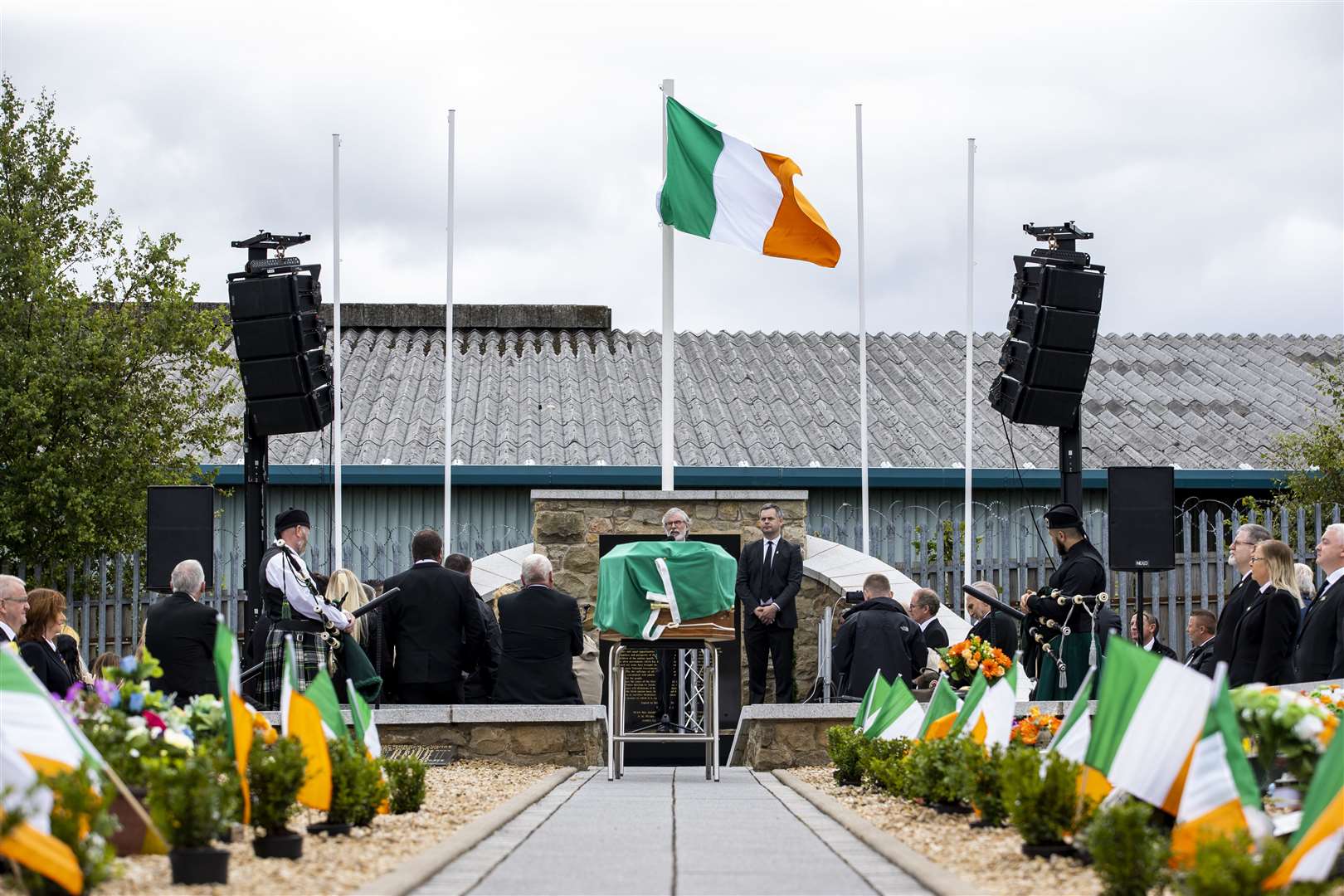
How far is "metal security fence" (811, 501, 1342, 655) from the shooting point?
15844 millimetres

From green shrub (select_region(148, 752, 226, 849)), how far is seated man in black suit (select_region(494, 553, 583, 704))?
5.90 m

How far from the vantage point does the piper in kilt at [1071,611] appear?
10930 mm

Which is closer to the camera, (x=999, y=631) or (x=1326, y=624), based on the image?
(x=1326, y=624)

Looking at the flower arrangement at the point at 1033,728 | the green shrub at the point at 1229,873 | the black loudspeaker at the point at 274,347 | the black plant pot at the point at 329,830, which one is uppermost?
the black loudspeaker at the point at 274,347

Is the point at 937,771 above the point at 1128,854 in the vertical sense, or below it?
below

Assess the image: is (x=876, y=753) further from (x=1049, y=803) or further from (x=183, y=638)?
(x=183, y=638)

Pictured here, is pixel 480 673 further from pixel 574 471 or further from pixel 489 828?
pixel 574 471

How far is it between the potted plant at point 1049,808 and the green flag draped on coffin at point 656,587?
4.71m

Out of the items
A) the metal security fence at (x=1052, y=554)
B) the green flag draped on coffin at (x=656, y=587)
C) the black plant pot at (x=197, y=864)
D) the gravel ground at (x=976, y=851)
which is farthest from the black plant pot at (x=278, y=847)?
the metal security fence at (x=1052, y=554)

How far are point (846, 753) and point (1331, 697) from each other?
2.71 metres

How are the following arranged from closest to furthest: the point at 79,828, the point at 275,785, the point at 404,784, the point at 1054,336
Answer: the point at 79,828 < the point at 275,785 < the point at 404,784 < the point at 1054,336

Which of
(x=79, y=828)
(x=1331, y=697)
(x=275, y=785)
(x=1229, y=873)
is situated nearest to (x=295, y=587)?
(x=275, y=785)

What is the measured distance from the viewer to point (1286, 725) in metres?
5.98

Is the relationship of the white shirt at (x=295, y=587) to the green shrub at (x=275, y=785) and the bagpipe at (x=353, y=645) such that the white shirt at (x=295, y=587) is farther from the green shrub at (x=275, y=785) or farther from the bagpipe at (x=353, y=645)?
the green shrub at (x=275, y=785)
